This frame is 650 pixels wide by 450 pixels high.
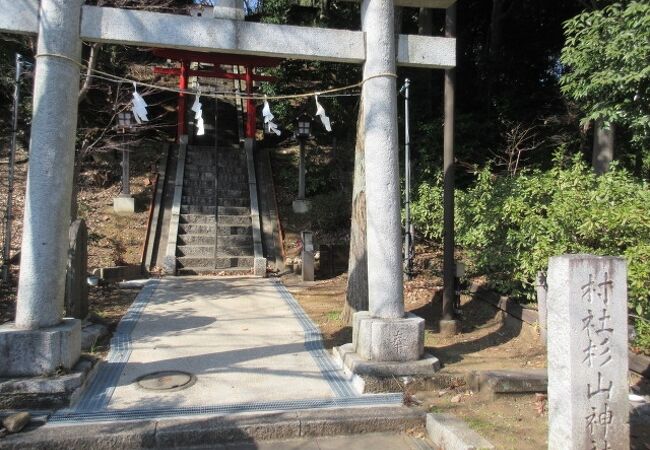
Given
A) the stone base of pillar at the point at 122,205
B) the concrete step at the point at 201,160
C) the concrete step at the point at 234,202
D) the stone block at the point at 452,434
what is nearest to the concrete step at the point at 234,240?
the concrete step at the point at 234,202

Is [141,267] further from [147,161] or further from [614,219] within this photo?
[614,219]

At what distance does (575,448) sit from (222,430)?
2.65 m

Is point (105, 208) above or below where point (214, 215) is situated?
above

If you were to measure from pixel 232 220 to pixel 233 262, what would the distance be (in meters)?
1.92

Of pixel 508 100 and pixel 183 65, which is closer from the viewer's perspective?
pixel 508 100

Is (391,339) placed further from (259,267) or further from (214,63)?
(214,63)

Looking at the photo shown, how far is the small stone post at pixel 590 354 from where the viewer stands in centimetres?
320

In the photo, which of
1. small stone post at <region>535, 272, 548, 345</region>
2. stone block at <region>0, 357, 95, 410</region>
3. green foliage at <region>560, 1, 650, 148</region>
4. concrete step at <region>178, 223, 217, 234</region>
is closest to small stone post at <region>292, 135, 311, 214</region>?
concrete step at <region>178, 223, 217, 234</region>

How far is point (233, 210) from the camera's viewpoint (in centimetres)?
1454

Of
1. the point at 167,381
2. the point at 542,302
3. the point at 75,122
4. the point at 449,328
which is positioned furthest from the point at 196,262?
the point at 542,302

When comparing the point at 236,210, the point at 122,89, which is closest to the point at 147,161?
the point at 122,89

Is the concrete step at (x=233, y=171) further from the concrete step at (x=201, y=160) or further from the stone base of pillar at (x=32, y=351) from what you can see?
the stone base of pillar at (x=32, y=351)

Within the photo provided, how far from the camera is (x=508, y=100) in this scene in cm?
1388

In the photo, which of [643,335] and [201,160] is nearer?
[643,335]
